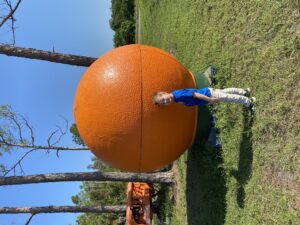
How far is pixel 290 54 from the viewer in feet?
17.2

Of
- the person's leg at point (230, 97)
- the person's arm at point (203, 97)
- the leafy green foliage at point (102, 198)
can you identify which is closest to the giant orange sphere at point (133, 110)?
the person's arm at point (203, 97)

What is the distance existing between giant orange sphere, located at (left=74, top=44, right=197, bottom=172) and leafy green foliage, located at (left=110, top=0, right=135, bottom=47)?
19192 millimetres

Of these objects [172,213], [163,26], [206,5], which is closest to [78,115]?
[206,5]

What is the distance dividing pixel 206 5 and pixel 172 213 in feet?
20.5

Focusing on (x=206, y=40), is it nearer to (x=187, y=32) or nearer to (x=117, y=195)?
(x=187, y=32)

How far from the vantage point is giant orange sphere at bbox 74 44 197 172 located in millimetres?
6234

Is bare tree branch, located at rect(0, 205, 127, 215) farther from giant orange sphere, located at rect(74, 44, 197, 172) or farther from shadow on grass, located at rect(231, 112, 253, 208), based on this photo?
shadow on grass, located at rect(231, 112, 253, 208)

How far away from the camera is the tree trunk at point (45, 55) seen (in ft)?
30.2

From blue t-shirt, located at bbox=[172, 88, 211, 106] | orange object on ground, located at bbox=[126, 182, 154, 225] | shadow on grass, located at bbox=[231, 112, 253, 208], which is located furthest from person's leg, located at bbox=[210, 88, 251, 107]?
orange object on ground, located at bbox=[126, 182, 154, 225]

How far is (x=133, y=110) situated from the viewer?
620 cm

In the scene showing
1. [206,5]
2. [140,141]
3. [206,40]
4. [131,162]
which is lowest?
[131,162]

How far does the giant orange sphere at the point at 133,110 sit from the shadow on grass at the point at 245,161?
105 centimetres

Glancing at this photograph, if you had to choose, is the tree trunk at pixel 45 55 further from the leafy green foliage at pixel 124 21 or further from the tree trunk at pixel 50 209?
the leafy green foliage at pixel 124 21

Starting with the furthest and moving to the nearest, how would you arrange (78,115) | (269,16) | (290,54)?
(78,115) → (269,16) → (290,54)
